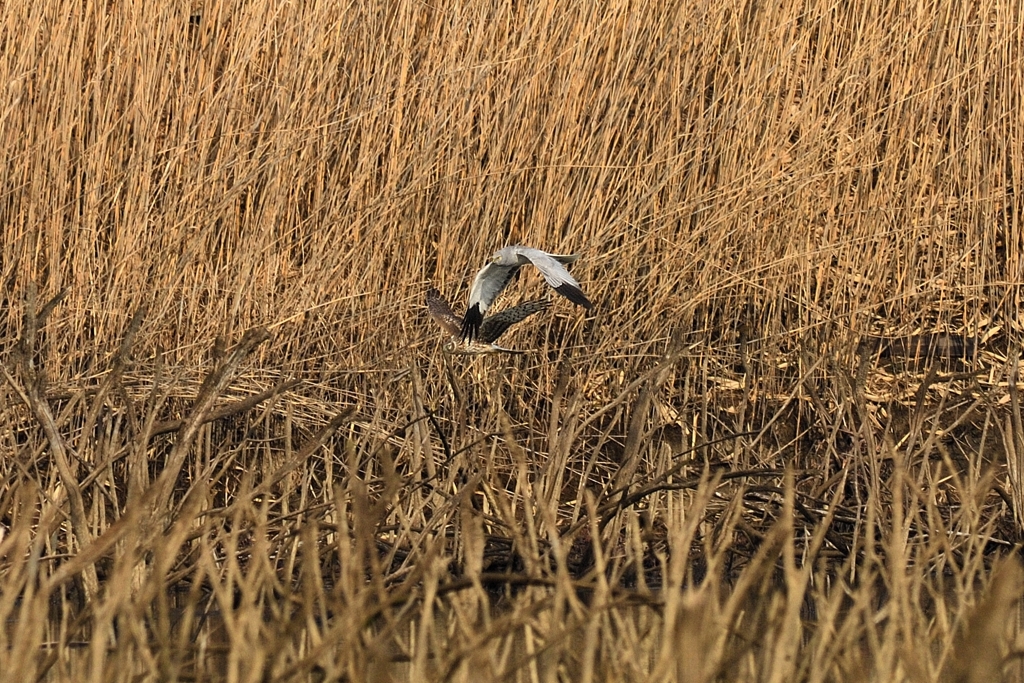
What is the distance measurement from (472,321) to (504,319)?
0.07m

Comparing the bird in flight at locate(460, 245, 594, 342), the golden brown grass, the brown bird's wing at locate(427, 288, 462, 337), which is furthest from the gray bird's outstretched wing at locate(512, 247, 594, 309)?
the golden brown grass

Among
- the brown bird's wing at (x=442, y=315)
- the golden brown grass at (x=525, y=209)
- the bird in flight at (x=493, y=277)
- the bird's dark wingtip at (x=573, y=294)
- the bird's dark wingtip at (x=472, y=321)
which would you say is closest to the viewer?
the bird's dark wingtip at (x=573, y=294)

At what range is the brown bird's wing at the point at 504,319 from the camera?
2455 millimetres

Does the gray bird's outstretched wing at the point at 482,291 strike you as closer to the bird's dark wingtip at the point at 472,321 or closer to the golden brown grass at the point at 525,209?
the bird's dark wingtip at the point at 472,321

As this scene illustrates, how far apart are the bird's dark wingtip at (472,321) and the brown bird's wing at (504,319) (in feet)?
0.08

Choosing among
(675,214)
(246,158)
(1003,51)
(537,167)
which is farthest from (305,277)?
(1003,51)

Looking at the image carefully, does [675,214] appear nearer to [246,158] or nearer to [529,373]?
[529,373]

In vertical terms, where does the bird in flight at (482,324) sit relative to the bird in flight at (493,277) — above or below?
below

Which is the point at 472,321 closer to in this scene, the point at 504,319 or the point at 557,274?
the point at 504,319

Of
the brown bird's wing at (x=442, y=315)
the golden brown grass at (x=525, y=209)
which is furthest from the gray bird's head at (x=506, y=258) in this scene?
the golden brown grass at (x=525, y=209)

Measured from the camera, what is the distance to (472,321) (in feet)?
8.09

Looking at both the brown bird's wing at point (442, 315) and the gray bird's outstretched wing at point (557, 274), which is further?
the brown bird's wing at point (442, 315)

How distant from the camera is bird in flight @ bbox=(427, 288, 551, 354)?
2486 mm

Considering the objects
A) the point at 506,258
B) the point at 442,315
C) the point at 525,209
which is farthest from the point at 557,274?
the point at 525,209
